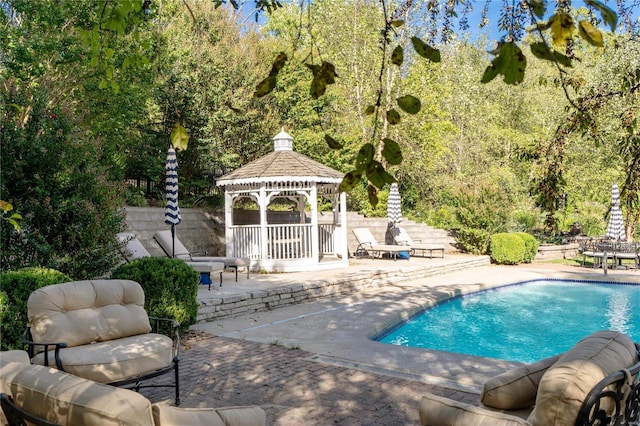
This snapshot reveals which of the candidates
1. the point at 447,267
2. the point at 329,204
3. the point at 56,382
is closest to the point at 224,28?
the point at 329,204

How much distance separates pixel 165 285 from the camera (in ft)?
23.6

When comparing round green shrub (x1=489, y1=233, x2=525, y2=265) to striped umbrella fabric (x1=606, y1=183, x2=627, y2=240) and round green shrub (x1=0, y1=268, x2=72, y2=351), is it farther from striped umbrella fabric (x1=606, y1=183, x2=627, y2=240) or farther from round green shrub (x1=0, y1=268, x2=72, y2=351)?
round green shrub (x1=0, y1=268, x2=72, y2=351)

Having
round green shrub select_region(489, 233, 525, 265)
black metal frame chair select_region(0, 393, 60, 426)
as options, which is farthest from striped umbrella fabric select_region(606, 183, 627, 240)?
black metal frame chair select_region(0, 393, 60, 426)

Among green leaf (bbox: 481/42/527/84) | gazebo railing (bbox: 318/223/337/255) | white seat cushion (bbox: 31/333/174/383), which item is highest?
green leaf (bbox: 481/42/527/84)

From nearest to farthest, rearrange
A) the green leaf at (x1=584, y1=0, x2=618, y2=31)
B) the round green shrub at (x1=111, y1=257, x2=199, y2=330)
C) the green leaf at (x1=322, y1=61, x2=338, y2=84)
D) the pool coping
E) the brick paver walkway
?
the green leaf at (x1=584, y1=0, x2=618, y2=31) < the green leaf at (x1=322, y1=61, x2=338, y2=84) < the brick paver walkway < the pool coping < the round green shrub at (x1=111, y1=257, x2=199, y2=330)

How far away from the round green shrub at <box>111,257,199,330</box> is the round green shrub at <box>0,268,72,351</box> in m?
1.36

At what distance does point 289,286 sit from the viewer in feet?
36.0

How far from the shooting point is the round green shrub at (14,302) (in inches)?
217

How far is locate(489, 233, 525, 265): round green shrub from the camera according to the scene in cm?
1792

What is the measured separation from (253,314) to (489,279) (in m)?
7.50

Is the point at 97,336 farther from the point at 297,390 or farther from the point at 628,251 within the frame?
the point at 628,251

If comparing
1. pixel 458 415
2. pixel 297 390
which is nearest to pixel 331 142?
pixel 458 415

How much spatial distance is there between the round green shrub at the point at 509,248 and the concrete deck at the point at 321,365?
774 centimetres

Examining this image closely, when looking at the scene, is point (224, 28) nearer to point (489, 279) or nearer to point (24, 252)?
point (489, 279)
